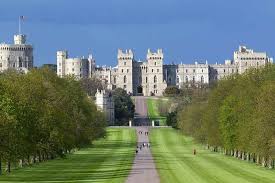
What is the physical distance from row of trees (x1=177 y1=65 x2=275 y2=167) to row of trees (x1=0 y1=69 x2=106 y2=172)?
1241 cm

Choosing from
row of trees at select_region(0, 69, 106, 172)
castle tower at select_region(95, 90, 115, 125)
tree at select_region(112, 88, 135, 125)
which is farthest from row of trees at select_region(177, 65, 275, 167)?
tree at select_region(112, 88, 135, 125)

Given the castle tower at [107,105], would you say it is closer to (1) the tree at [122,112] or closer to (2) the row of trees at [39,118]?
(1) the tree at [122,112]

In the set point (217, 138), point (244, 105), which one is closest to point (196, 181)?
point (244, 105)

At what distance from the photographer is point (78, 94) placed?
3435 inches

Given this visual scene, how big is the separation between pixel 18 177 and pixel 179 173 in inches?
397

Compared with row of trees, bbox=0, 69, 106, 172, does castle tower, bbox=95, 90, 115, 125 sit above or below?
above

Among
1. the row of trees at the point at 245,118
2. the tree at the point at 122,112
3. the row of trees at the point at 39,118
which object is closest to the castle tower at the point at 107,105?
the tree at the point at 122,112

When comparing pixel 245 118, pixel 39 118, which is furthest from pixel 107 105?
pixel 39 118

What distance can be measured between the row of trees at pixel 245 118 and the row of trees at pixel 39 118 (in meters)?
12.4

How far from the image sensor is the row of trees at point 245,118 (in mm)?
59688

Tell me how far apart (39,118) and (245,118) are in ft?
57.4

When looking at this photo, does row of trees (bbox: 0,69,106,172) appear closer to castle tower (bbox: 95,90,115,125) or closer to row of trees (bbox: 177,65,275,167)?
row of trees (bbox: 177,65,275,167)

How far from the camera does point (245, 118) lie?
72625 mm

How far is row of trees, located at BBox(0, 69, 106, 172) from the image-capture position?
5041 cm
